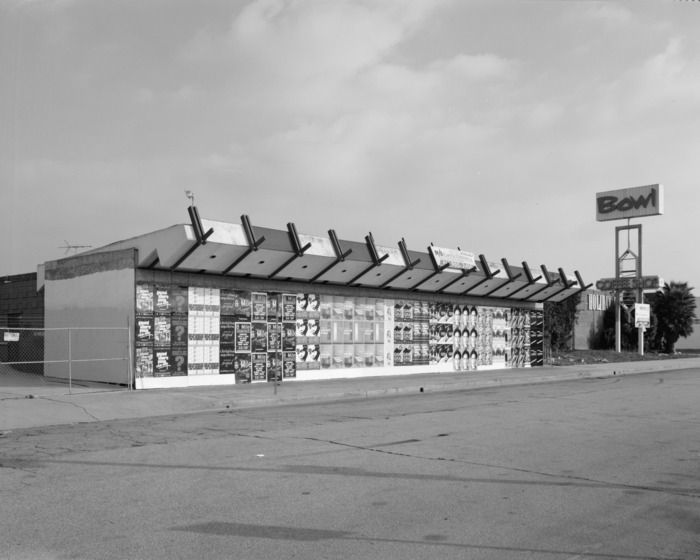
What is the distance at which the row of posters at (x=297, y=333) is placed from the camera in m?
20.6

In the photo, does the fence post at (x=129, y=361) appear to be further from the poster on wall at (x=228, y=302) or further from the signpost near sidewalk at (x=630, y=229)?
the signpost near sidewalk at (x=630, y=229)

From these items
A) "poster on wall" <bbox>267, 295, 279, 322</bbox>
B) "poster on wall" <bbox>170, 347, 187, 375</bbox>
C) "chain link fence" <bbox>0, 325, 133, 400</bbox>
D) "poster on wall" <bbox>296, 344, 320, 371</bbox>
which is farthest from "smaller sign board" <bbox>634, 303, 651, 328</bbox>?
"chain link fence" <bbox>0, 325, 133, 400</bbox>

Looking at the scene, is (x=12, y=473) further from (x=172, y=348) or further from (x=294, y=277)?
(x=294, y=277)

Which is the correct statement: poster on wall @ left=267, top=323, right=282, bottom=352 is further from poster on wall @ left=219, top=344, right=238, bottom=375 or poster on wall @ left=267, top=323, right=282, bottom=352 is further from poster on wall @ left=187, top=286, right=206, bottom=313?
poster on wall @ left=187, top=286, right=206, bottom=313

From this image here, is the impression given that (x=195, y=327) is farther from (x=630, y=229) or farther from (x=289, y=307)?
(x=630, y=229)

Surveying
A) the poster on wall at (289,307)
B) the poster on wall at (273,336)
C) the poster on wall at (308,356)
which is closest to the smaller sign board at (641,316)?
the poster on wall at (308,356)

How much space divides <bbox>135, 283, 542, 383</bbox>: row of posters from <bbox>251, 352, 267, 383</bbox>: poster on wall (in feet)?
0.11

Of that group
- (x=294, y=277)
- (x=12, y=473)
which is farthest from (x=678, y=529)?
(x=294, y=277)

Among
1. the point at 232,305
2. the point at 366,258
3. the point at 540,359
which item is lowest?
the point at 540,359

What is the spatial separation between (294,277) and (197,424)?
10.5m

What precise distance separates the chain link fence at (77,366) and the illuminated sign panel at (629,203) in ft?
126

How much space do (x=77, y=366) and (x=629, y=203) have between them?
127 feet

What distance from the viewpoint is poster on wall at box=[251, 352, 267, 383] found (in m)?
23.0

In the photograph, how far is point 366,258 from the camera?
24969mm
